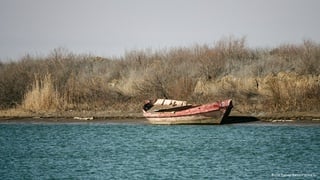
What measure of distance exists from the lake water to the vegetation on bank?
325 cm

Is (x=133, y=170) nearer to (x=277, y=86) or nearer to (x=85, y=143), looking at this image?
(x=85, y=143)

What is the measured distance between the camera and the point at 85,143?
31.7 meters

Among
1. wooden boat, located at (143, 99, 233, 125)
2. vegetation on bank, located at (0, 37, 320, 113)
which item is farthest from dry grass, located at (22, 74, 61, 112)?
wooden boat, located at (143, 99, 233, 125)

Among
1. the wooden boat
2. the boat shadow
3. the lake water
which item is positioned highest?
the wooden boat

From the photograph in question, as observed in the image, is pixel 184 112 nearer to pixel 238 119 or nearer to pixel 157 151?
pixel 238 119

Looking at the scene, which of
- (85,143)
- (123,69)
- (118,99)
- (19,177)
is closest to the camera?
(19,177)

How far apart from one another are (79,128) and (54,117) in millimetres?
4363

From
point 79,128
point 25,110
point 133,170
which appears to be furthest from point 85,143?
point 25,110

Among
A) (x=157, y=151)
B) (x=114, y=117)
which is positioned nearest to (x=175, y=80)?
(x=114, y=117)

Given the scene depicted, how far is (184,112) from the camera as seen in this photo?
37812 mm

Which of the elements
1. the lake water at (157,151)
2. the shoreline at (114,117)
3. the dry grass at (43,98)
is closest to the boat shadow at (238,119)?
the shoreline at (114,117)

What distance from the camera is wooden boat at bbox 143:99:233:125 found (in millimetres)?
36812

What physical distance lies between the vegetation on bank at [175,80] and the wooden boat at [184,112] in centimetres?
269

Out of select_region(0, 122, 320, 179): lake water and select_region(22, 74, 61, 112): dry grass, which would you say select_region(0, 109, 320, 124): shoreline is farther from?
select_region(0, 122, 320, 179): lake water
